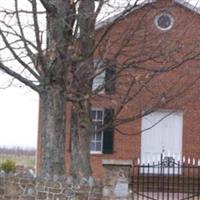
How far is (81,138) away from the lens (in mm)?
18031

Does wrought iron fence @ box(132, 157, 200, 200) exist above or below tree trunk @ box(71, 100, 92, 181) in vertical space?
below

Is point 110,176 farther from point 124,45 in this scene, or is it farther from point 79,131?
point 79,131

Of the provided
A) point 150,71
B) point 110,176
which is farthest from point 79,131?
point 110,176

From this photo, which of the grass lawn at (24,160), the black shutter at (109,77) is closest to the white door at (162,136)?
the grass lawn at (24,160)

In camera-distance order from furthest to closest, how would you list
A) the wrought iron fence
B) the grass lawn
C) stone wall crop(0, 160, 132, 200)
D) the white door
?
the grass lawn, the white door, the wrought iron fence, stone wall crop(0, 160, 132, 200)

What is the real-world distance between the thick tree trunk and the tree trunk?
367cm

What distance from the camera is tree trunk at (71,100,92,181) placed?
1773 centimetres

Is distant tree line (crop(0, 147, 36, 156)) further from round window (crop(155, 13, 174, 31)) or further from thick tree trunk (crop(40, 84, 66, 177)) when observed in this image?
thick tree trunk (crop(40, 84, 66, 177))

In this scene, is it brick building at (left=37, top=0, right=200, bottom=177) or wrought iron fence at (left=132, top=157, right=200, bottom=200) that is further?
wrought iron fence at (left=132, top=157, right=200, bottom=200)

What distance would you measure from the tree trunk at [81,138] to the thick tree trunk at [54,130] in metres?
3.67

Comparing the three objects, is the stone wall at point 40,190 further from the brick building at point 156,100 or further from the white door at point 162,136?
the white door at point 162,136

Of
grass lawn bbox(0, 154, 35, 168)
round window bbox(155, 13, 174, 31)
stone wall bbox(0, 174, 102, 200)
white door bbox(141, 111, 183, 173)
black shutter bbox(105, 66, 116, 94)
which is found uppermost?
round window bbox(155, 13, 174, 31)

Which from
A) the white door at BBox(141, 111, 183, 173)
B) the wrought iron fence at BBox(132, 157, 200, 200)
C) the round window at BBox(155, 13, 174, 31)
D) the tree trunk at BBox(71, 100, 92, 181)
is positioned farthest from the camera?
the white door at BBox(141, 111, 183, 173)

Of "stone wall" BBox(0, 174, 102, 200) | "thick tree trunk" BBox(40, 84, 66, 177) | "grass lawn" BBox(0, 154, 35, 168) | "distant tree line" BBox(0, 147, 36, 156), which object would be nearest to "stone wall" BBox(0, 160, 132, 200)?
"stone wall" BBox(0, 174, 102, 200)
